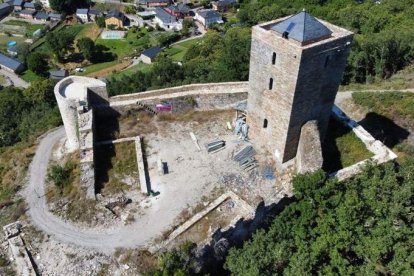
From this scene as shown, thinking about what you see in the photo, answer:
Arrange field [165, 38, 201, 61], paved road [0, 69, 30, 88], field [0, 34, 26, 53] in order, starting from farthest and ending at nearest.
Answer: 1. field [0, 34, 26, 53]
2. field [165, 38, 201, 61]
3. paved road [0, 69, 30, 88]

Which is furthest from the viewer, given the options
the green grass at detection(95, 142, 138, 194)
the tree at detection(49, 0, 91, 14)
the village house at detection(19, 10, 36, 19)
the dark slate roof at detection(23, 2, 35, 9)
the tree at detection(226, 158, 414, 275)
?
the dark slate roof at detection(23, 2, 35, 9)

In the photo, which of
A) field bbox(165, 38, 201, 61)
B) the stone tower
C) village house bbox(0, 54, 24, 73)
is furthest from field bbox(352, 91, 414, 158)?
village house bbox(0, 54, 24, 73)

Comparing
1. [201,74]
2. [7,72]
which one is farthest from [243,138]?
[7,72]

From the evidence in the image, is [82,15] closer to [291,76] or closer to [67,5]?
[67,5]

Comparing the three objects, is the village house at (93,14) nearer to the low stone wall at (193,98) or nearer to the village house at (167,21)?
the village house at (167,21)

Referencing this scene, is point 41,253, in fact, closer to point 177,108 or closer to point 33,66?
point 177,108

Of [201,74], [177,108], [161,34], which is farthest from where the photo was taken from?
[161,34]

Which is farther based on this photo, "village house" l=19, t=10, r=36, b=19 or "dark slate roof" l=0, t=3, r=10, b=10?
"dark slate roof" l=0, t=3, r=10, b=10

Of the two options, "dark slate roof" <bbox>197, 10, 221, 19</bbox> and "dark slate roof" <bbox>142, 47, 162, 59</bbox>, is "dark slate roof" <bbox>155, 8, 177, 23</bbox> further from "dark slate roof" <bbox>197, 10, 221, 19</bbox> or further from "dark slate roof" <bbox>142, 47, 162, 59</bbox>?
"dark slate roof" <bbox>142, 47, 162, 59</bbox>
